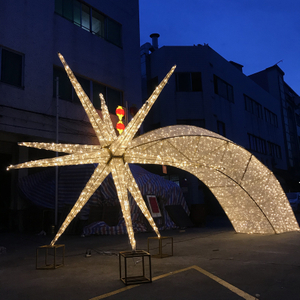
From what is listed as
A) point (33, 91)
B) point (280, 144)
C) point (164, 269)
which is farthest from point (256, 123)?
point (164, 269)

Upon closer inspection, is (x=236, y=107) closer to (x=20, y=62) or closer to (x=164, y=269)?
(x=20, y=62)

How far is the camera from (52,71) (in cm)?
1445

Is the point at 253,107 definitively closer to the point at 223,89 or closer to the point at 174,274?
the point at 223,89

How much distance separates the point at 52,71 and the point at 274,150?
3021 centimetres

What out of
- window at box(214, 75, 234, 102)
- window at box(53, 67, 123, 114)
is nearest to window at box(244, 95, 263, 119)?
window at box(214, 75, 234, 102)

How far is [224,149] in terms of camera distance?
9016 millimetres

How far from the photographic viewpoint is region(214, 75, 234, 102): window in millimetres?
25930

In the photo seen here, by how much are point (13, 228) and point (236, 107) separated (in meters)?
22.5

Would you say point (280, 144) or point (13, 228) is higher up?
point (280, 144)

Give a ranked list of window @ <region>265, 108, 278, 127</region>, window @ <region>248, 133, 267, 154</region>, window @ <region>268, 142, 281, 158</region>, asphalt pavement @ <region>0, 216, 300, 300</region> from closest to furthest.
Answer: asphalt pavement @ <region>0, 216, 300, 300</region> < window @ <region>248, 133, 267, 154</region> < window @ <region>268, 142, 281, 158</region> < window @ <region>265, 108, 278, 127</region>

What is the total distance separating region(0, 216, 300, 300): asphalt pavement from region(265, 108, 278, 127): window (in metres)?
29.1

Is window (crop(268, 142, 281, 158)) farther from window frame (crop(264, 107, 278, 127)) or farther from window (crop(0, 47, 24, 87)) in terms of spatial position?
window (crop(0, 47, 24, 87))

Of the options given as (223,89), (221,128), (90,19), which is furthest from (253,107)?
(90,19)

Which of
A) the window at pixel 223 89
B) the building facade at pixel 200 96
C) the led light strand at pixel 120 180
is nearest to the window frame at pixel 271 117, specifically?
the building facade at pixel 200 96
